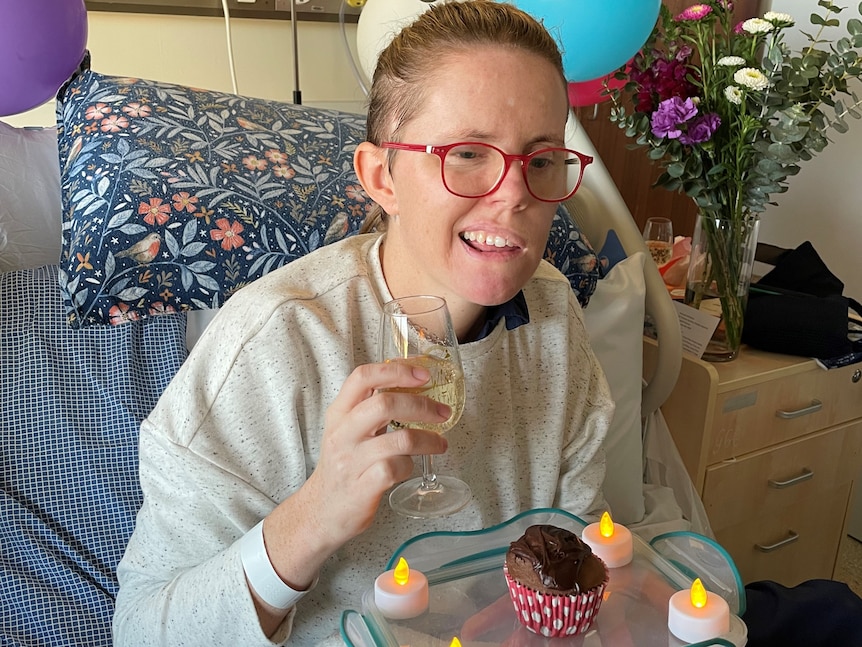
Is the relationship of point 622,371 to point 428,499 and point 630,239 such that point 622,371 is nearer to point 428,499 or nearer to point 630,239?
point 630,239

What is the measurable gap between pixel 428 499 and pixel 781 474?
1.21 m

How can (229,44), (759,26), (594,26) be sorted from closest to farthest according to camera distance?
1. (594,26)
2. (759,26)
3. (229,44)

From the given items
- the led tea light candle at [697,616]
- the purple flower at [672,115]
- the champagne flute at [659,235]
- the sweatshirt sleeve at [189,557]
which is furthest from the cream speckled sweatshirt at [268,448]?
the champagne flute at [659,235]

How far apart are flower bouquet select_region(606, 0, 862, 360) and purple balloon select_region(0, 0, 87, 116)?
1.00m

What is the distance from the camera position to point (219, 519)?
0.96 m

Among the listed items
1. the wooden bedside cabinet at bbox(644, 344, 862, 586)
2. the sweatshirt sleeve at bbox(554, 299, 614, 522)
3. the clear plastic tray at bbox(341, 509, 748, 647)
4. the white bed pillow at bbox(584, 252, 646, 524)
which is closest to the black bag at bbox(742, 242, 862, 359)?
the wooden bedside cabinet at bbox(644, 344, 862, 586)

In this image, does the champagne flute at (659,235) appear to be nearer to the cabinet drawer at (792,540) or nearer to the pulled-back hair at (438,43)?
the cabinet drawer at (792,540)

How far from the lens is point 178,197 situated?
1.29 meters

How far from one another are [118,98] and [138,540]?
2.51 ft

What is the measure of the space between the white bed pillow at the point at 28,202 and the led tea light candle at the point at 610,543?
3.33 feet

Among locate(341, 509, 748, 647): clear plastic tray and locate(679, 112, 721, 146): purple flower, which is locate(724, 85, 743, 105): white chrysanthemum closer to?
locate(679, 112, 721, 146): purple flower

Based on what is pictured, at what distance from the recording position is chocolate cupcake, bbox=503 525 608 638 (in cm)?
76

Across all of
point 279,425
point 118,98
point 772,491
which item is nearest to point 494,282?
point 279,425

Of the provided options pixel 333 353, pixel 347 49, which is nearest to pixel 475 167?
pixel 333 353
